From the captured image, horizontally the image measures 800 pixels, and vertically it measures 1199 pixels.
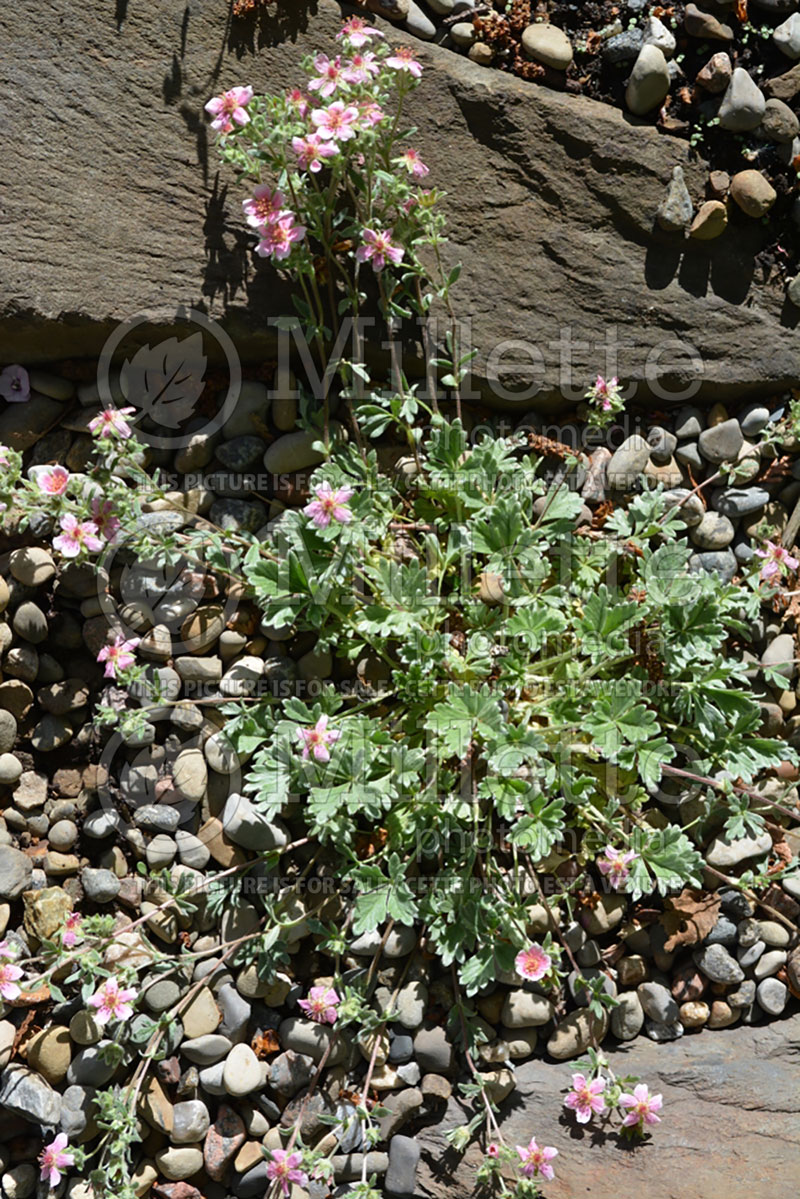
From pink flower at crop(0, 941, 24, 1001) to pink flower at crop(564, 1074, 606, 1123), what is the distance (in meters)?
1.65

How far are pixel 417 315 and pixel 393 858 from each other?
1.78 metres

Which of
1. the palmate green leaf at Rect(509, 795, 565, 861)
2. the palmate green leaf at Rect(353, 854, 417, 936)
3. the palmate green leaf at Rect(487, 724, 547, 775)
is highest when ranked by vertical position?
the palmate green leaf at Rect(487, 724, 547, 775)

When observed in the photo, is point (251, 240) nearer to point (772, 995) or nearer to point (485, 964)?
point (485, 964)

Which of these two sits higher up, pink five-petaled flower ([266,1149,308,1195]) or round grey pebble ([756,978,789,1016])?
round grey pebble ([756,978,789,1016])

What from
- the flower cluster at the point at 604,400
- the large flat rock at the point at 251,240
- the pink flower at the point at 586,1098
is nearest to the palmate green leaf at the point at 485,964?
the pink flower at the point at 586,1098

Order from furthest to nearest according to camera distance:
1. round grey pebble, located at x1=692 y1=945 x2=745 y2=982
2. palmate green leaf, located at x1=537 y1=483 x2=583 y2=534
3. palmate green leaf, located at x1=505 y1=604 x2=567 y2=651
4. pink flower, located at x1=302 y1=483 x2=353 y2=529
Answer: round grey pebble, located at x1=692 y1=945 x2=745 y2=982 → palmate green leaf, located at x1=537 y1=483 x2=583 y2=534 → palmate green leaf, located at x1=505 y1=604 x2=567 y2=651 → pink flower, located at x1=302 y1=483 x2=353 y2=529

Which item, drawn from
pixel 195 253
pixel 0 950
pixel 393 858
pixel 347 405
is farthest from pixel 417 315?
pixel 0 950

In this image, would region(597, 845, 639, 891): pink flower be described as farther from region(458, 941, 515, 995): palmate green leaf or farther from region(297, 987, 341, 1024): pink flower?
region(297, 987, 341, 1024): pink flower

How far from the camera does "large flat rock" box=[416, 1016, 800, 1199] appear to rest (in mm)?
3088

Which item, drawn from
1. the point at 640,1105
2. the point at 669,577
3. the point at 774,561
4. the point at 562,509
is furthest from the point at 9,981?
the point at 774,561

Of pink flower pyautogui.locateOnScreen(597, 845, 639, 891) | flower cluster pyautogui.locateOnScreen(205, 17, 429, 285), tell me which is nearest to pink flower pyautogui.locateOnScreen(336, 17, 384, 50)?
flower cluster pyautogui.locateOnScreen(205, 17, 429, 285)

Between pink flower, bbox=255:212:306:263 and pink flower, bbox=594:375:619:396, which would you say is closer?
pink flower, bbox=255:212:306:263

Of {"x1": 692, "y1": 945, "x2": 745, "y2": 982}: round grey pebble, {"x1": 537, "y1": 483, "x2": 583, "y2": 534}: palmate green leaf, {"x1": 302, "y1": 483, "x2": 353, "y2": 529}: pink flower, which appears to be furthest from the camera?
{"x1": 692, "y1": 945, "x2": 745, "y2": 982}: round grey pebble

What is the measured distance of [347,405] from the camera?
136 inches
